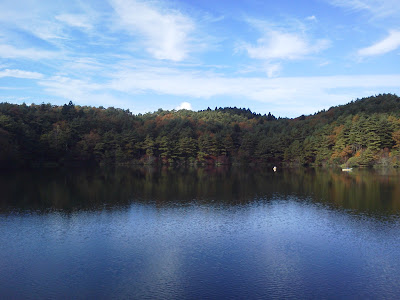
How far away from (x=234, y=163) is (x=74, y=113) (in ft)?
102

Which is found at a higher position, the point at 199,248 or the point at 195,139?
the point at 195,139

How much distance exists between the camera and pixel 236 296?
26.9 ft

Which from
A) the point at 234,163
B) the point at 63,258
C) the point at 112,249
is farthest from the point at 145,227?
the point at 234,163

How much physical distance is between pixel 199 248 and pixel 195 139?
55.5m

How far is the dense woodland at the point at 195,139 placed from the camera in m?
48.8

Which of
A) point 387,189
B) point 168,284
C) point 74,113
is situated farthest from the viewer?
point 74,113

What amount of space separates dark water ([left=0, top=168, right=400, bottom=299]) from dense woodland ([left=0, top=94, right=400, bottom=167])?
31203 millimetres

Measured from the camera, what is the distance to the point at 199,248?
11734mm

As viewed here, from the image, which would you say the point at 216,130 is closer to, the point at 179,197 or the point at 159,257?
the point at 179,197

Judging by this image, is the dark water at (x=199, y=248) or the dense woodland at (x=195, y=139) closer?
the dark water at (x=199, y=248)

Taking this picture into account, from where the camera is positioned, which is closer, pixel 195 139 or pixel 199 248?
pixel 199 248

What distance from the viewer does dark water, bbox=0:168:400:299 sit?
341 inches

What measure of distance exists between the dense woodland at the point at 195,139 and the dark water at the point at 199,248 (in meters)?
31.2

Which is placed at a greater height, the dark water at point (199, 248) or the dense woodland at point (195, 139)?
the dense woodland at point (195, 139)
